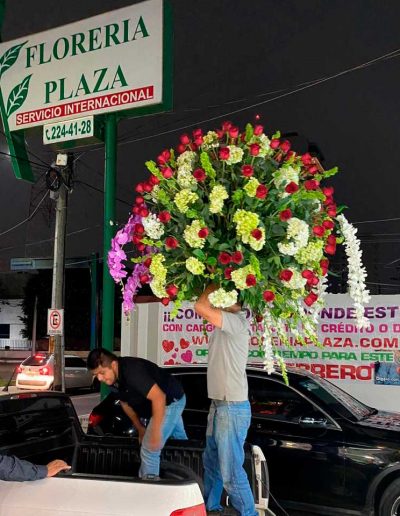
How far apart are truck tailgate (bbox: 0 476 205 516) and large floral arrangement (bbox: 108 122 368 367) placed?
123 cm

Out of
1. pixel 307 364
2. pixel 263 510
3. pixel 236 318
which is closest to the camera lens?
pixel 236 318

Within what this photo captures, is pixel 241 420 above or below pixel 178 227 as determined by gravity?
below

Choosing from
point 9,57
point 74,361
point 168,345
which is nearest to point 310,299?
point 168,345

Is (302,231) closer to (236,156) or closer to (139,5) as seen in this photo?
(236,156)

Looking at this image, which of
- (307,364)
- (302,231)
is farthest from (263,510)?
(307,364)

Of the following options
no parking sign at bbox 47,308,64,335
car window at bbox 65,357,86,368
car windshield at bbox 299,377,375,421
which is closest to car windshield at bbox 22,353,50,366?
car window at bbox 65,357,86,368

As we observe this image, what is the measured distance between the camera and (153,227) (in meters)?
3.77

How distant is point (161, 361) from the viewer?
11.3 m

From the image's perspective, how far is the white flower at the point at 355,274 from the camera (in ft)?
12.7

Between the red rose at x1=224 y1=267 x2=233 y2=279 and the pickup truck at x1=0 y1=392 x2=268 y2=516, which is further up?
the red rose at x1=224 y1=267 x2=233 y2=279

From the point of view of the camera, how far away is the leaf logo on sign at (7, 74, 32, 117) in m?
9.91

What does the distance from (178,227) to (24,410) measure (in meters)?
1.73

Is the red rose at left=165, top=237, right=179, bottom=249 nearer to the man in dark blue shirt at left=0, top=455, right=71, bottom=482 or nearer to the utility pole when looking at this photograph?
the man in dark blue shirt at left=0, top=455, right=71, bottom=482

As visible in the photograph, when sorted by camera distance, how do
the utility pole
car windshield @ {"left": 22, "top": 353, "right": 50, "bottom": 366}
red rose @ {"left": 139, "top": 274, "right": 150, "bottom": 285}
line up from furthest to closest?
car windshield @ {"left": 22, "top": 353, "right": 50, "bottom": 366}, the utility pole, red rose @ {"left": 139, "top": 274, "right": 150, "bottom": 285}
